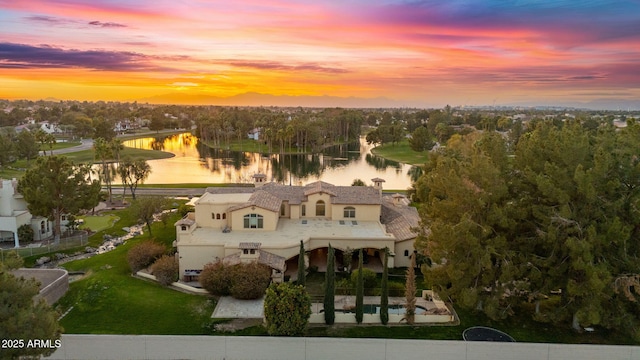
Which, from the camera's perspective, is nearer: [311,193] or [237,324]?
[237,324]

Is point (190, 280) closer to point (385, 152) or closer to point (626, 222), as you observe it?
point (626, 222)

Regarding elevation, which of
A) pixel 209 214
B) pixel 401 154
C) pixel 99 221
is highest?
pixel 209 214

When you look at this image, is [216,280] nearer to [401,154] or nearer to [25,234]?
[25,234]

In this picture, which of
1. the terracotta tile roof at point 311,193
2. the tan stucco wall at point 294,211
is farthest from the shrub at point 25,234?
the tan stucco wall at point 294,211

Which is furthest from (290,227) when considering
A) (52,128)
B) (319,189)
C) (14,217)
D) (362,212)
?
(52,128)

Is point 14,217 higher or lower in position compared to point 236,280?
higher

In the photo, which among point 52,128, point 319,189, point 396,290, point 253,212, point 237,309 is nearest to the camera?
point 237,309

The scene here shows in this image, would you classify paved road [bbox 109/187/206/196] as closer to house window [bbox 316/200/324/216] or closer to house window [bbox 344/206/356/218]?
house window [bbox 316/200/324/216]
